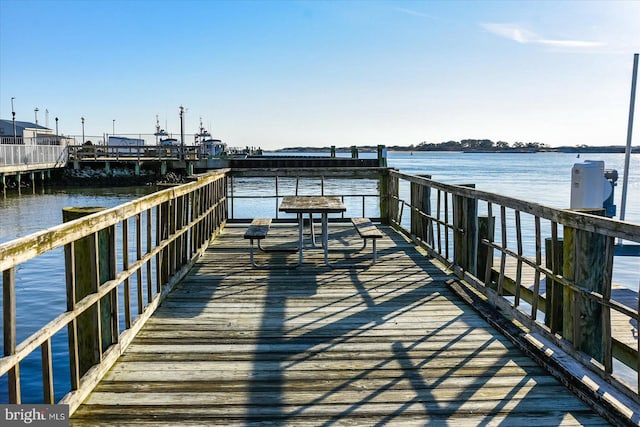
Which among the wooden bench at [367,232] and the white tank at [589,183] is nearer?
the wooden bench at [367,232]

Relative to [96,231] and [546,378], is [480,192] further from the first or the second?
[96,231]

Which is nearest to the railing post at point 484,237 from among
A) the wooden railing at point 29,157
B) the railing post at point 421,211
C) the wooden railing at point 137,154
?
the railing post at point 421,211

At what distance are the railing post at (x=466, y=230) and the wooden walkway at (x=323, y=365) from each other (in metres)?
0.44

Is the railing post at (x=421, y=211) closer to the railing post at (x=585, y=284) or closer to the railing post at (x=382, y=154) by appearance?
the railing post at (x=585, y=284)

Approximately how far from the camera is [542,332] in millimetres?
4281

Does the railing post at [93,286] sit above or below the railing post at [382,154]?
below

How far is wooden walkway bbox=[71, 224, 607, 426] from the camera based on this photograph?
3.19 m

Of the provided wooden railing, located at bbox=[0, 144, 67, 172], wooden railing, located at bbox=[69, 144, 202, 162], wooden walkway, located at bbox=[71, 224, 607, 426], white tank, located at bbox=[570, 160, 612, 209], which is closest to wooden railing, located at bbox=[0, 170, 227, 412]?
wooden walkway, located at bbox=[71, 224, 607, 426]

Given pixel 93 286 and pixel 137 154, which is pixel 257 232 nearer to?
pixel 93 286

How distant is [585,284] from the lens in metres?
3.62

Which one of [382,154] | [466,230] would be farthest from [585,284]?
[382,154]

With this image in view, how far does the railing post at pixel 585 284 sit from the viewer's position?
3.56 metres

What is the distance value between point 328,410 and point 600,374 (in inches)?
64.8

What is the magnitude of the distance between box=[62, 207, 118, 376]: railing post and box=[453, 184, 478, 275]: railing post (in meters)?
3.70
